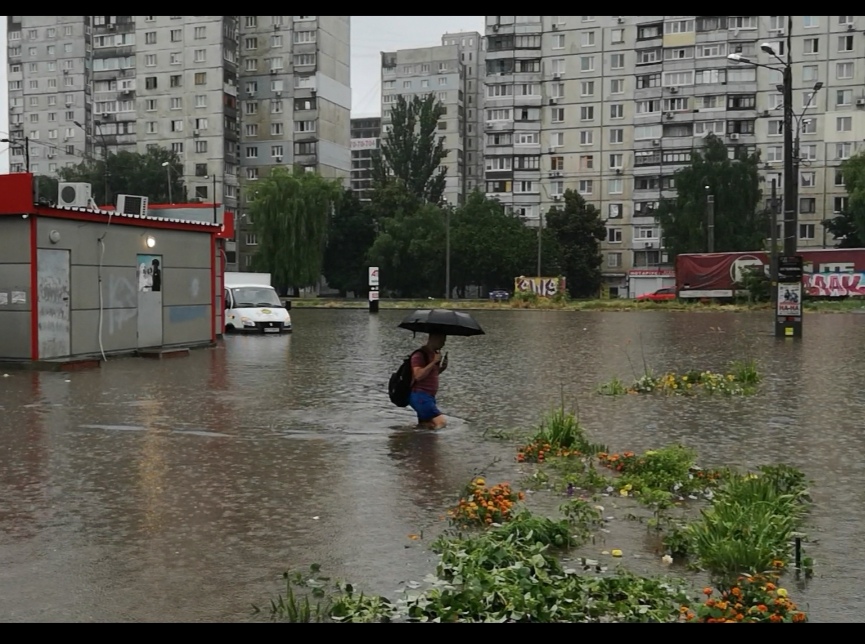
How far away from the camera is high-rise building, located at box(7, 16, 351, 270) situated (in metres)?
104

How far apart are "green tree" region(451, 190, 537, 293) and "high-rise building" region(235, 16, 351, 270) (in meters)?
27.8

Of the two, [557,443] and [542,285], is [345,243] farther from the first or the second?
[557,443]

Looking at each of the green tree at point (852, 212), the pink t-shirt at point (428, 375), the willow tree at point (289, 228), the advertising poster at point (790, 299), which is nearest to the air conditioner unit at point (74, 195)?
the pink t-shirt at point (428, 375)

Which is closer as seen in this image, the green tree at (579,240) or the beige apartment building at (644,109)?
the green tree at (579,240)

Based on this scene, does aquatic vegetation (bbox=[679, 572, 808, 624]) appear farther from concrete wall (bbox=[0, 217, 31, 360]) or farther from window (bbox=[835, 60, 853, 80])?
window (bbox=[835, 60, 853, 80])

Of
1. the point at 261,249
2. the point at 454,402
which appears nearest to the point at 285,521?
the point at 454,402

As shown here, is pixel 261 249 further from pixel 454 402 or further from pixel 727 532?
pixel 727 532

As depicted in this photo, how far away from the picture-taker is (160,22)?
104500 mm

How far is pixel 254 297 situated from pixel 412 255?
1860 inches

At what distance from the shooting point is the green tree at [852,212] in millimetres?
81125

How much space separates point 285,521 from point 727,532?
2910mm

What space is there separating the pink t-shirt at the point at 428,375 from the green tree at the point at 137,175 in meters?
91.3

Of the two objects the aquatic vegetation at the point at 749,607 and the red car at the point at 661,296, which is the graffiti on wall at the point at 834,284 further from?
the aquatic vegetation at the point at 749,607

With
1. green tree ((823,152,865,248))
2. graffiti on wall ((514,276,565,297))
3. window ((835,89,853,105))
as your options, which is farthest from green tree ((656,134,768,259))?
graffiti on wall ((514,276,565,297))
